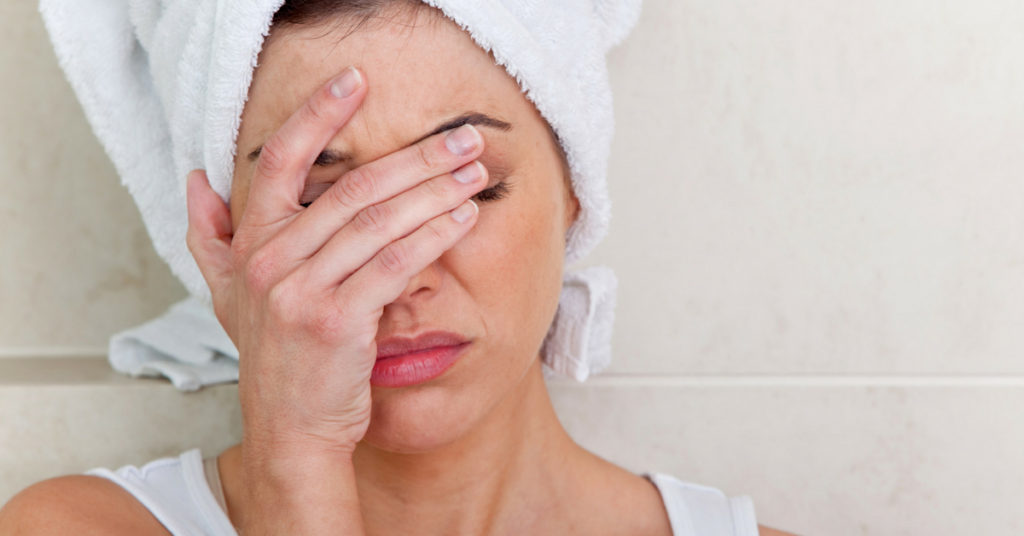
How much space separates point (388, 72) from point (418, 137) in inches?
2.5

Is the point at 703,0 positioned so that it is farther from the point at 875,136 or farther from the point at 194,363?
the point at 194,363

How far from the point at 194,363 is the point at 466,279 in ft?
1.91

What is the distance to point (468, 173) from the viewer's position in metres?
0.77

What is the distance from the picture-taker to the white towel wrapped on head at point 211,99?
82 cm

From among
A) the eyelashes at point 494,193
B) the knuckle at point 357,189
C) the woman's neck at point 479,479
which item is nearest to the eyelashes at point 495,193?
the eyelashes at point 494,193

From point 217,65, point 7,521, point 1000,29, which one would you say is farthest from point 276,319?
point 1000,29

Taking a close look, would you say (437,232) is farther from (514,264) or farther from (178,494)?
(178,494)

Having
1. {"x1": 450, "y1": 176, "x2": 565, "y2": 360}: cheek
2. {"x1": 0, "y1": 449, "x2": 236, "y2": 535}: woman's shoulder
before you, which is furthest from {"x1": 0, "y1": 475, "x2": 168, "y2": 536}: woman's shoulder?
{"x1": 450, "y1": 176, "x2": 565, "y2": 360}: cheek

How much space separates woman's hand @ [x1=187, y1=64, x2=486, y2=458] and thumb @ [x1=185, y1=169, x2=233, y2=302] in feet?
0.35

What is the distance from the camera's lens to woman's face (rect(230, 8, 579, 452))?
78cm

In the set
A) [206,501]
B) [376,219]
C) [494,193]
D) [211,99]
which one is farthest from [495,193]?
[206,501]

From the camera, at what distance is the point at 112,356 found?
123cm

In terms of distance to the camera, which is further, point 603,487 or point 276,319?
point 603,487

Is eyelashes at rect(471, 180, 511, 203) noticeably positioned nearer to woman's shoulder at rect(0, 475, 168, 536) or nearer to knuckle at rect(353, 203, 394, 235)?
knuckle at rect(353, 203, 394, 235)
